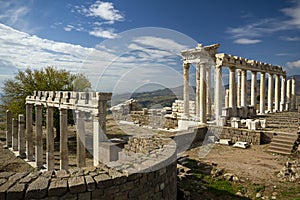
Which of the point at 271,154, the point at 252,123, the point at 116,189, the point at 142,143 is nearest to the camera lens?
the point at 116,189

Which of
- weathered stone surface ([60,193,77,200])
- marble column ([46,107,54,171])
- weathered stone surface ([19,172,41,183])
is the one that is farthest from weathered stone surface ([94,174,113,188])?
marble column ([46,107,54,171])

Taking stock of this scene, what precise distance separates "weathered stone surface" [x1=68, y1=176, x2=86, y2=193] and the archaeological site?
0.07 feet

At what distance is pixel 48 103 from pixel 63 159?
348 cm

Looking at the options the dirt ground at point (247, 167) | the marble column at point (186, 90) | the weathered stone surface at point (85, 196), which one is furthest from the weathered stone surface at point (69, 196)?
the marble column at point (186, 90)

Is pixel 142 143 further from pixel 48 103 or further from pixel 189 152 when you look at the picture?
pixel 48 103

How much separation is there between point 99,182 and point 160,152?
105 inches

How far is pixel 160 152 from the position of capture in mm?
7211

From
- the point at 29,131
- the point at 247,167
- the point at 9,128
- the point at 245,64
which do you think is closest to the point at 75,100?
the point at 29,131

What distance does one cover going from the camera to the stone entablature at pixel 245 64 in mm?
18831

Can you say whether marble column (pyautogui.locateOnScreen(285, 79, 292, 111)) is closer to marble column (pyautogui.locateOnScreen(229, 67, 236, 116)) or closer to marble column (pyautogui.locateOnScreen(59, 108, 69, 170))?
marble column (pyautogui.locateOnScreen(229, 67, 236, 116))

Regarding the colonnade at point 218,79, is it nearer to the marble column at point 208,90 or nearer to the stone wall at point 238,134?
the marble column at point 208,90

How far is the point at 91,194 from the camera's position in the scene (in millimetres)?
4895

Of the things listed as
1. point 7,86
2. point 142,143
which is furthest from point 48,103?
point 7,86

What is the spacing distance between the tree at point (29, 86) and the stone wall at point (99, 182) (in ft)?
53.5
